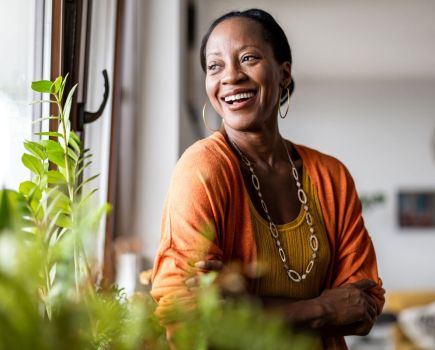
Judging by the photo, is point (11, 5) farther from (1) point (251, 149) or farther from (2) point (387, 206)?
(2) point (387, 206)

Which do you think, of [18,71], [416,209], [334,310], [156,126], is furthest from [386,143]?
[334,310]

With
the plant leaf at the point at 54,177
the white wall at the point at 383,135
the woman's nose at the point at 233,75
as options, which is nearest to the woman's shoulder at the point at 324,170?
the woman's nose at the point at 233,75

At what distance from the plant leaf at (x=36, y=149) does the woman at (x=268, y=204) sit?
233 mm

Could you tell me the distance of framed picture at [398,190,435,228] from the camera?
28.5 ft

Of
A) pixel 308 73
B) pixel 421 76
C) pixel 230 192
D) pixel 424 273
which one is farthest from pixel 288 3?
pixel 230 192

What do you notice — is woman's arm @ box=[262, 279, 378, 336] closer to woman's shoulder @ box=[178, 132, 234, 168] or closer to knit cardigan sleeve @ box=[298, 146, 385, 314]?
knit cardigan sleeve @ box=[298, 146, 385, 314]

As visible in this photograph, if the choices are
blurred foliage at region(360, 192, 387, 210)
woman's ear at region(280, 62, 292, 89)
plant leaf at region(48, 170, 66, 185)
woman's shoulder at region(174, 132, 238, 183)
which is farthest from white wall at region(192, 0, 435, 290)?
plant leaf at region(48, 170, 66, 185)

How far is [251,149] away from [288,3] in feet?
16.1

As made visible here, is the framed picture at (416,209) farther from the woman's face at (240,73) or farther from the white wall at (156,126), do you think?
the woman's face at (240,73)

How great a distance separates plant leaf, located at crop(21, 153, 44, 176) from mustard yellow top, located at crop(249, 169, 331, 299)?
0.38m

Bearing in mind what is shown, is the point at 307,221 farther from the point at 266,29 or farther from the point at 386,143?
the point at 386,143

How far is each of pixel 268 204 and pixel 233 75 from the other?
235 mm

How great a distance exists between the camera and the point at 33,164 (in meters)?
1.08

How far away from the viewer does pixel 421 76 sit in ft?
28.5
